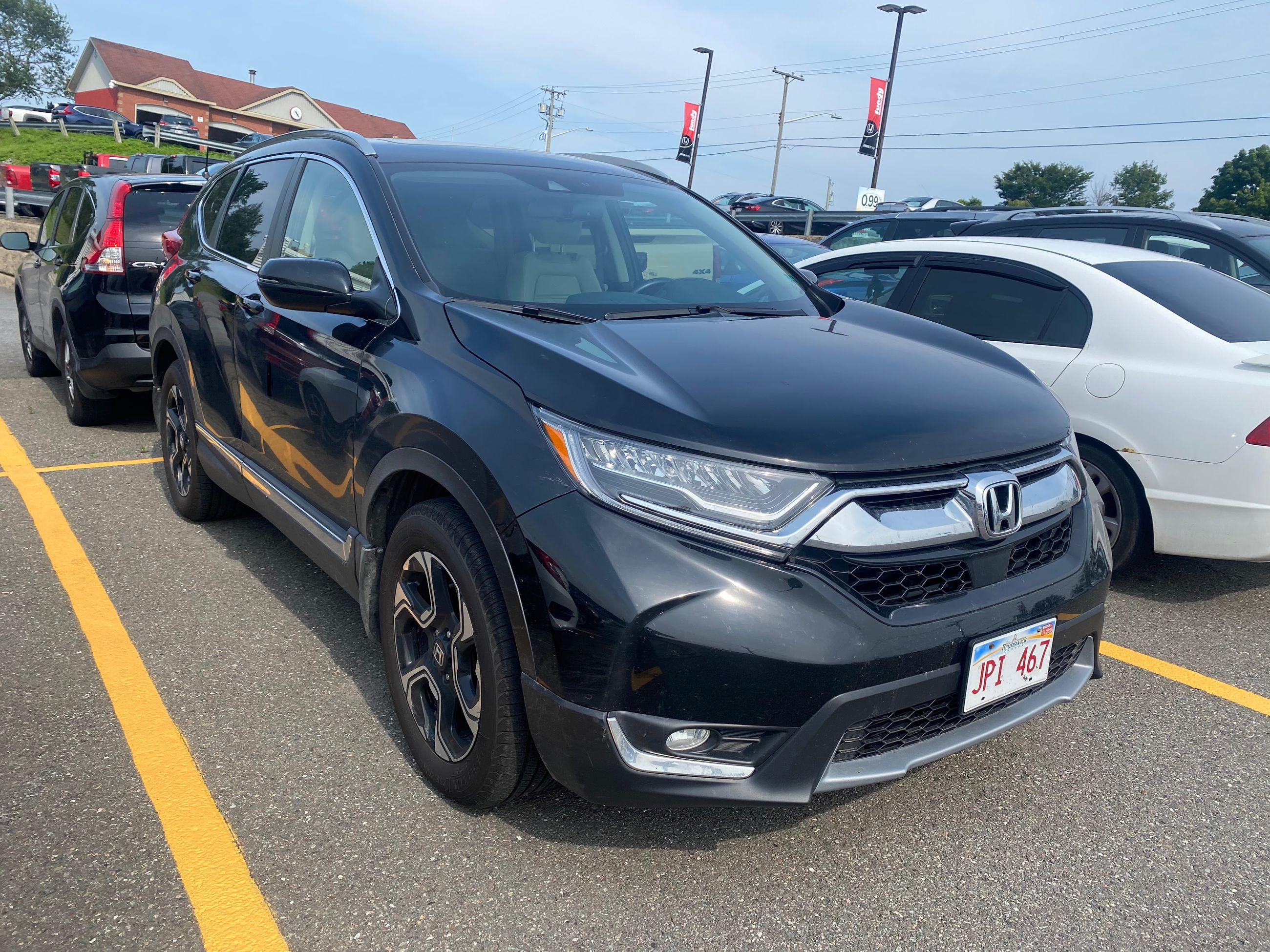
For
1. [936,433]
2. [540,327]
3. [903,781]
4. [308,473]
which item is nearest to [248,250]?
[308,473]

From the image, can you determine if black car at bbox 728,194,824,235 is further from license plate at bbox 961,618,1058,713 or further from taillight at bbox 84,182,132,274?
license plate at bbox 961,618,1058,713

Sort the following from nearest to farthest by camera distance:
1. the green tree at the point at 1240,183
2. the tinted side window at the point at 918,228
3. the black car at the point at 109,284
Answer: the black car at the point at 109,284 → the tinted side window at the point at 918,228 → the green tree at the point at 1240,183

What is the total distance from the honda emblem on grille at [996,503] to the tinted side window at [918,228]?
8316 mm

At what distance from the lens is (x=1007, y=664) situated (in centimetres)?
236

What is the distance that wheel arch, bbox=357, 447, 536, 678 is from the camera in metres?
2.23

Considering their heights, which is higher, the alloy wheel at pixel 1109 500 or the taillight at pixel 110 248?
the taillight at pixel 110 248

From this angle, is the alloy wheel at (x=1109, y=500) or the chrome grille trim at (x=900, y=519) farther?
the alloy wheel at (x=1109, y=500)

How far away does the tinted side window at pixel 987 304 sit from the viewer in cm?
471

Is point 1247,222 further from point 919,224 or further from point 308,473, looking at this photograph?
point 308,473

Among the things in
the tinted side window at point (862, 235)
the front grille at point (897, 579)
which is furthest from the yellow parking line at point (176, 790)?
the tinted side window at point (862, 235)

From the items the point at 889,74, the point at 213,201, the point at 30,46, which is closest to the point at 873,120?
the point at 889,74

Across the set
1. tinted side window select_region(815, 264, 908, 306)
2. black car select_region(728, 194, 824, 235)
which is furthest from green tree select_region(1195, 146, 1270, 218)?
tinted side window select_region(815, 264, 908, 306)

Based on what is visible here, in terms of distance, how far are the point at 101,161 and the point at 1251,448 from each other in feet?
90.5

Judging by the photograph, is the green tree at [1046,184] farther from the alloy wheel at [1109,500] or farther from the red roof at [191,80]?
the alloy wheel at [1109,500]
